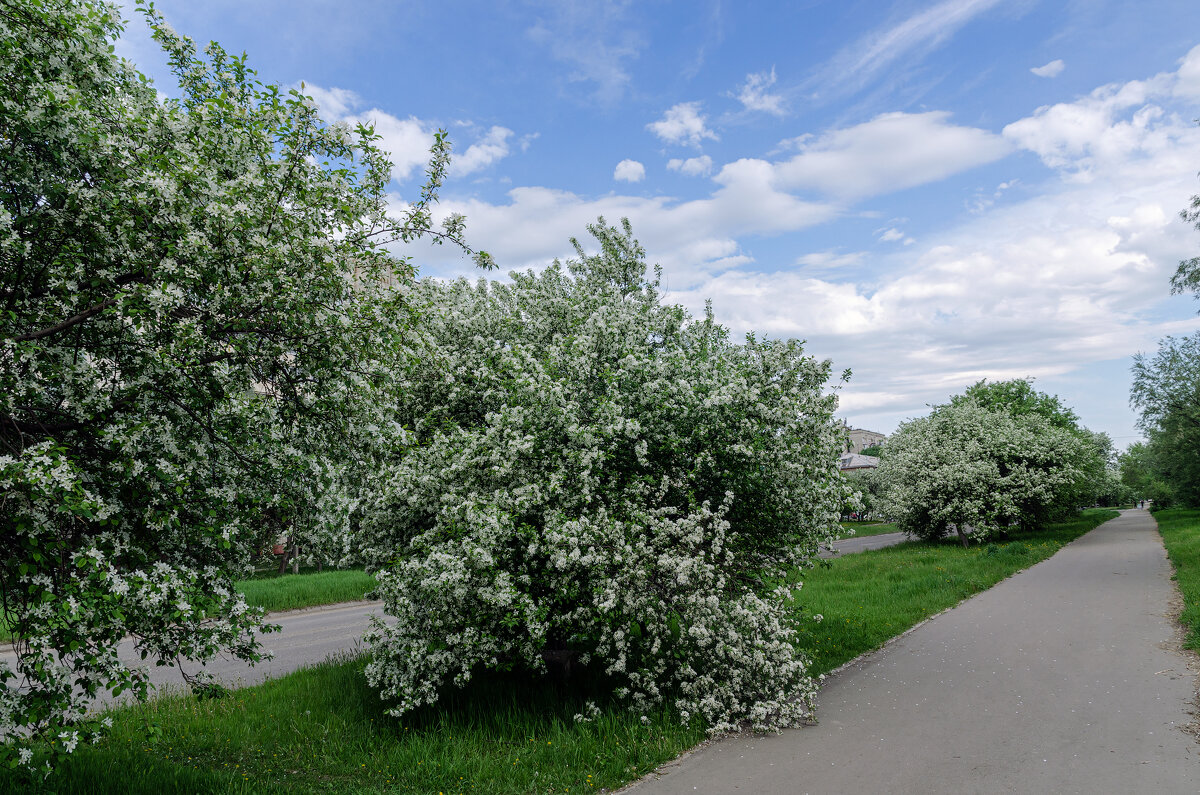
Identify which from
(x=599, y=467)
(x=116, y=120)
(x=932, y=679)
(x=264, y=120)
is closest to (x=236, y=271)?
(x=116, y=120)

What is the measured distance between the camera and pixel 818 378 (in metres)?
8.66

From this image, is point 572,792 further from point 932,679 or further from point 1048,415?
point 1048,415

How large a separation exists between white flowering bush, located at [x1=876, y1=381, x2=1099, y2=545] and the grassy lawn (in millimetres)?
18169

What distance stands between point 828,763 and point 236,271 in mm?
6436

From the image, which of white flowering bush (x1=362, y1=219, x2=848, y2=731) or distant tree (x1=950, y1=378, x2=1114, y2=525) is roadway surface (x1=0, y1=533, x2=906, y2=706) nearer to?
white flowering bush (x1=362, y1=219, x2=848, y2=731)

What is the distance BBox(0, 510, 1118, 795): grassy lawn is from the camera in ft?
20.2

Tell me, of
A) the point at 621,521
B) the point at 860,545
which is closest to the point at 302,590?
the point at 621,521

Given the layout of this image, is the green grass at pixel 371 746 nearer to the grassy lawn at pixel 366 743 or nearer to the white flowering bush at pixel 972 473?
the grassy lawn at pixel 366 743

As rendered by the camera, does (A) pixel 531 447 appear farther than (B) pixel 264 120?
Yes

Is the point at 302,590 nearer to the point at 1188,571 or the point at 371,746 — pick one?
the point at 371,746

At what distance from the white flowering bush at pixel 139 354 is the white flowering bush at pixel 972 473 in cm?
2535

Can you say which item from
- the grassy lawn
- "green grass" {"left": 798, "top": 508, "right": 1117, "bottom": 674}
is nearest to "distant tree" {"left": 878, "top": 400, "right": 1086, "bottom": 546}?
"green grass" {"left": 798, "top": 508, "right": 1117, "bottom": 674}

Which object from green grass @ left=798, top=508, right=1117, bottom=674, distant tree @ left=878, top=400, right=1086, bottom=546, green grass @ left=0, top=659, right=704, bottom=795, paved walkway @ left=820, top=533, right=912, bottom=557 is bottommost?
paved walkway @ left=820, top=533, right=912, bottom=557

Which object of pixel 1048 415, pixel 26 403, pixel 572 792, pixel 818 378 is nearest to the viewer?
pixel 26 403
